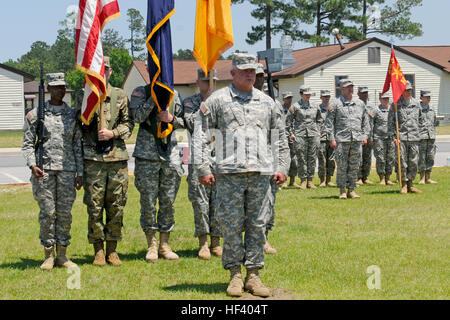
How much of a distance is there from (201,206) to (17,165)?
16954 mm

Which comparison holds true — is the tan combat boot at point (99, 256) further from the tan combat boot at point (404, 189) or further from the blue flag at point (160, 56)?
the tan combat boot at point (404, 189)

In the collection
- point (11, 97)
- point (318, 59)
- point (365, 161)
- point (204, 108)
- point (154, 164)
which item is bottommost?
point (365, 161)

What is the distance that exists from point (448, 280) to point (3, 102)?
46.9 meters

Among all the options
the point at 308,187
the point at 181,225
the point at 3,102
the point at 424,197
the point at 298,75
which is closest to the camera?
the point at 181,225

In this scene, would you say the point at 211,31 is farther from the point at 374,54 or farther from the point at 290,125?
the point at 374,54

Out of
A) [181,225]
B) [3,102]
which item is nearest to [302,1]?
[3,102]

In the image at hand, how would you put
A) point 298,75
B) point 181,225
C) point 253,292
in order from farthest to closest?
point 298,75 < point 181,225 < point 253,292

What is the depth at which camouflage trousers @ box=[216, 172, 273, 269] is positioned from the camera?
6.94 metres

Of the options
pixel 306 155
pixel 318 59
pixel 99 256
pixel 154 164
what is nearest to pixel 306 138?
pixel 306 155

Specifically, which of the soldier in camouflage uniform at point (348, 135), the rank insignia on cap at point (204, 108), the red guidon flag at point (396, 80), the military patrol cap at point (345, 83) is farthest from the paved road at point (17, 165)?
the rank insignia on cap at point (204, 108)

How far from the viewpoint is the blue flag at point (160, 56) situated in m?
8.48

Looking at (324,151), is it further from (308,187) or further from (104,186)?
(104,186)

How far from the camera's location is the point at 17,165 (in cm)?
2434

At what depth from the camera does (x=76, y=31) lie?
332 inches
